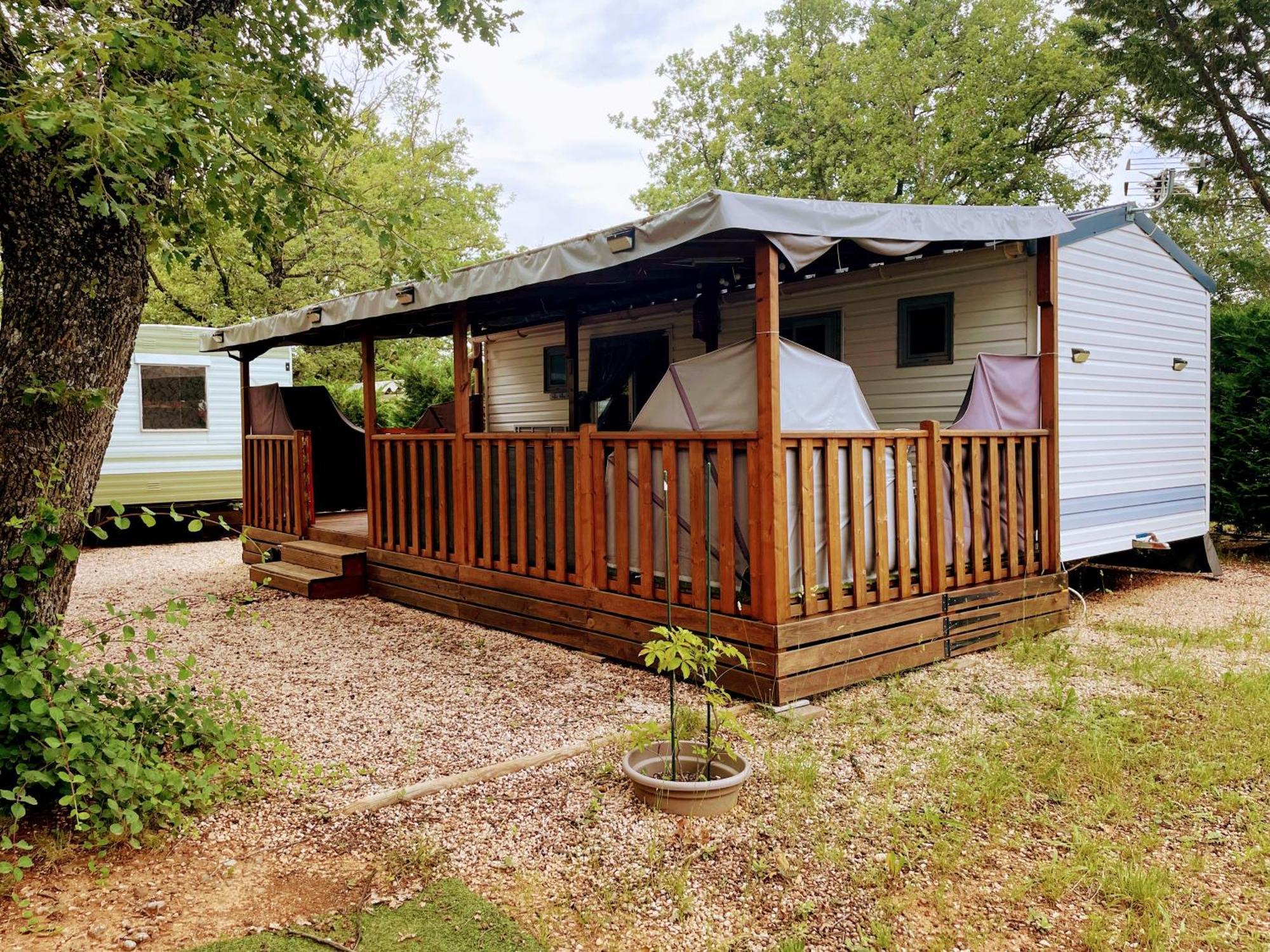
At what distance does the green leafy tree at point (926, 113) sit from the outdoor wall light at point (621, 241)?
18.2 m

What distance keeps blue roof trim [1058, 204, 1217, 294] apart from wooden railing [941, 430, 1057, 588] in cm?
147

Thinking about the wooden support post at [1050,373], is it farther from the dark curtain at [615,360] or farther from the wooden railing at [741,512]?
the dark curtain at [615,360]

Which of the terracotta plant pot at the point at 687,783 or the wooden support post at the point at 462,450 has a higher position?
the wooden support post at the point at 462,450

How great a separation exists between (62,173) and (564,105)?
31950 millimetres

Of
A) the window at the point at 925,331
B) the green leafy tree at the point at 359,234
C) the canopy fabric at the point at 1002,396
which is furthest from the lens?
the green leafy tree at the point at 359,234

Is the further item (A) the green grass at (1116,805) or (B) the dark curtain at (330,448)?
(B) the dark curtain at (330,448)

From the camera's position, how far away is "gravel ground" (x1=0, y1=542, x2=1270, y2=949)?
2377mm

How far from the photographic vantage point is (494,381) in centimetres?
1079

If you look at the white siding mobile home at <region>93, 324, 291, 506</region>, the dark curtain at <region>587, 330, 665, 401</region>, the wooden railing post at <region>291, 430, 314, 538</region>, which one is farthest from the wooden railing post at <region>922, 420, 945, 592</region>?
the white siding mobile home at <region>93, 324, 291, 506</region>

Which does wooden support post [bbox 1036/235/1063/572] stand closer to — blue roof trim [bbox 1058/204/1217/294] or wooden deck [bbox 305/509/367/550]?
blue roof trim [bbox 1058/204/1217/294]

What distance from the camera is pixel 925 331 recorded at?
6.43m

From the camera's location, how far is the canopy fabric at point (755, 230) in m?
4.02

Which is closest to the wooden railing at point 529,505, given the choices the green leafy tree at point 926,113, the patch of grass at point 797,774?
the patch of grass at point 797,774

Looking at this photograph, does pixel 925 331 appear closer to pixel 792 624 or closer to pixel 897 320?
pixel 897 320
